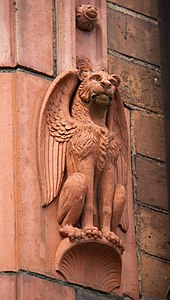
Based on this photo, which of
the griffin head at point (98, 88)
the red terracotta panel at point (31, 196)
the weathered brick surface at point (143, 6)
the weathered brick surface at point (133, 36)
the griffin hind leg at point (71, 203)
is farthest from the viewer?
the weathered brick surface at point (143, 6)

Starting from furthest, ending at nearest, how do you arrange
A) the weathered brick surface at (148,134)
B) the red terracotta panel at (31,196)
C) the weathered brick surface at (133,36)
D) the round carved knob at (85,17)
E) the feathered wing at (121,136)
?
the weathered brick surface at (133,36) < the weathered brick surface at (148,134) < the round carved knob at (85,17) < the feathered wing at (121,136) < the red terracotta panel at (31,196)

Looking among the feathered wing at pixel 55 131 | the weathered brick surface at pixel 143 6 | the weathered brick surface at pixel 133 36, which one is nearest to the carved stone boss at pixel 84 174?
the feathered wing at pixel 55 131

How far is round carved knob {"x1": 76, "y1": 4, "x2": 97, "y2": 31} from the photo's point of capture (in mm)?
6695

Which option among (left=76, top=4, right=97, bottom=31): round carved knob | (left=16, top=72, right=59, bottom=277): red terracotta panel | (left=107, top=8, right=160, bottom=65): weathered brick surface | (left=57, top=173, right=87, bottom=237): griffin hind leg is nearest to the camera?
(left=16, top=72, right=59, bottom=277): red terracotta panel

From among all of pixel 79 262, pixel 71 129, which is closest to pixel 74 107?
pixel 71 129

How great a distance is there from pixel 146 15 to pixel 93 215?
3.38 ft

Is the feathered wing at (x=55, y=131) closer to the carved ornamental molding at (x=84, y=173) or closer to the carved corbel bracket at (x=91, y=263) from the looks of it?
the carved ornamental molding at (x=84, y=173)

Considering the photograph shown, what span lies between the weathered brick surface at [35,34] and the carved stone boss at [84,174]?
10 centimetres

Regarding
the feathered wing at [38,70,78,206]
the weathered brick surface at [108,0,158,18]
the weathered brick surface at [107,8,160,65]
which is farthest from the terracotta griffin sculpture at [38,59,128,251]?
the weathered brick surface at [108,0,158,18]

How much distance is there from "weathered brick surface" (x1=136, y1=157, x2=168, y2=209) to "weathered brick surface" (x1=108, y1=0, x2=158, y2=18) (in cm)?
61

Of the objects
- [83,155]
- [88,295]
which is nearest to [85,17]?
[83,155]

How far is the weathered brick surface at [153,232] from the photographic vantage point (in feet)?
21.7

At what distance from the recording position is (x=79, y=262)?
6289 mm

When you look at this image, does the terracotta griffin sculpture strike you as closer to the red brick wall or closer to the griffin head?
the griffin head
